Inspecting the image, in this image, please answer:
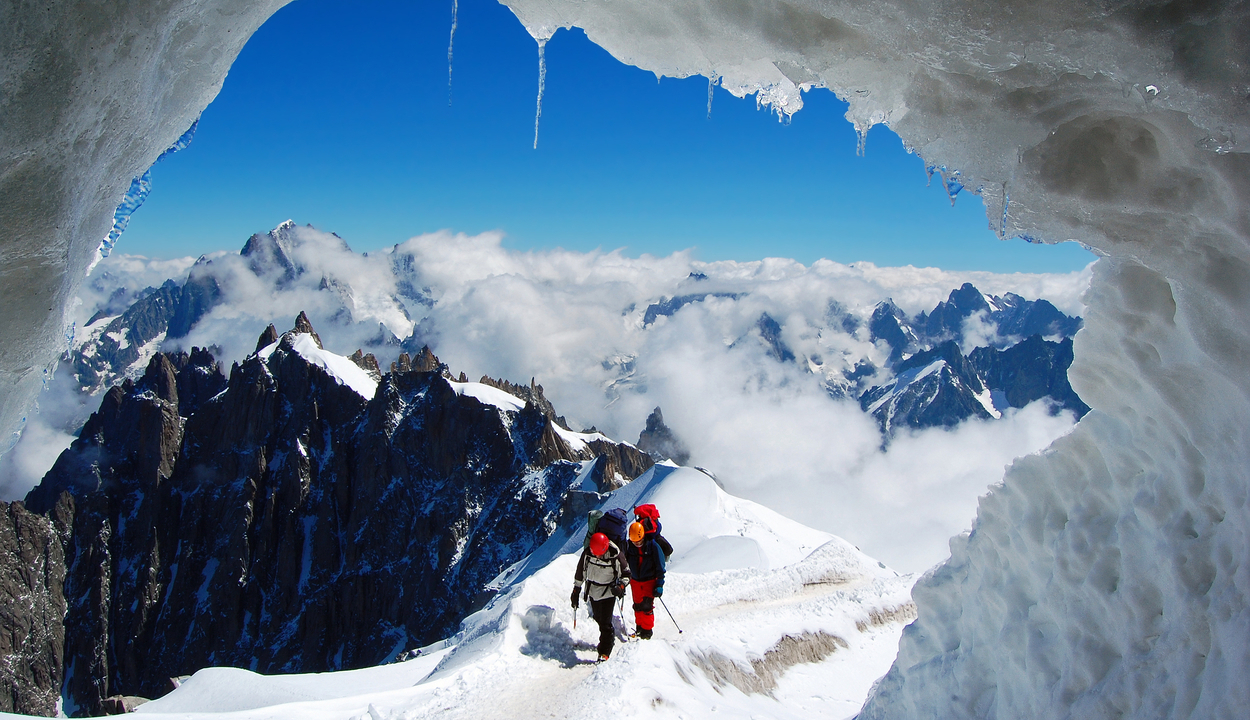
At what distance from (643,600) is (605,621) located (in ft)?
2.86

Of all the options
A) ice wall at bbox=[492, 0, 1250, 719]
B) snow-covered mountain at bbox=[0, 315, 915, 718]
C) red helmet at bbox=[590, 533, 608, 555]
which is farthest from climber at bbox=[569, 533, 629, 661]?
snow-covered mountain at bbox=[0, 315, 915, 718]

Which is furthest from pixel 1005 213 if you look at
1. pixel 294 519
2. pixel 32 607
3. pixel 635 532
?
pixel 32 607

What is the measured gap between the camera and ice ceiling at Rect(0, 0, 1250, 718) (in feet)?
13.0

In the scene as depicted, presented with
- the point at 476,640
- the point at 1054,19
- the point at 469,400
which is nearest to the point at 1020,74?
the point at 1054,19

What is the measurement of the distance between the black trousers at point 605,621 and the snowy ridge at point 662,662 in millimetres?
389

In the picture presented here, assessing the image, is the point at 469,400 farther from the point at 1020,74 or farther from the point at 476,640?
the point at 1020,74

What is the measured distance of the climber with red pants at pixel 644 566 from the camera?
11.4m

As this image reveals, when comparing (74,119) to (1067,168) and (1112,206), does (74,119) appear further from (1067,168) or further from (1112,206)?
(1112,206)

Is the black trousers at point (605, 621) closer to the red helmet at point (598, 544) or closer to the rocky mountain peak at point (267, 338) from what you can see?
the red helmet at point (598, 544)

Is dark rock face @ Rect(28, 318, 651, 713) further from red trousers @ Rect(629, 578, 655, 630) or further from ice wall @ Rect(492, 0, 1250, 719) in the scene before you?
ice wall @ Rect(492, 0, 1250, 719)

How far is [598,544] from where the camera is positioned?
11.0m

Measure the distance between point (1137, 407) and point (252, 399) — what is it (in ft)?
407

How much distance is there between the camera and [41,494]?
378ft

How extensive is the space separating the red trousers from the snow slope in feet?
1.97
